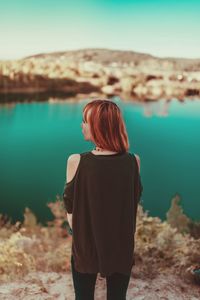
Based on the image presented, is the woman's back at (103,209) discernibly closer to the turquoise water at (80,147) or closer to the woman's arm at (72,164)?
the woman's arm at (72,164)

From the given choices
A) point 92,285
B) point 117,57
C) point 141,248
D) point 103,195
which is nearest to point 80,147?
point 117,57

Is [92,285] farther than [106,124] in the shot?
Yes

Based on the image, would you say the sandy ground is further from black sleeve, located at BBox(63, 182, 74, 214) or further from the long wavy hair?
the long wavy hair

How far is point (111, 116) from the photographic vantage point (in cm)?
94

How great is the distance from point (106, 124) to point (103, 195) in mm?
165

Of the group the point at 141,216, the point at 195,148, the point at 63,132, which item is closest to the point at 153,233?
the point at 141,216

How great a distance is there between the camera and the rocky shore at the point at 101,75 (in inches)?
116

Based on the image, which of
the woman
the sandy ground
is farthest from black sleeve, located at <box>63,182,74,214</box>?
the sandy ground

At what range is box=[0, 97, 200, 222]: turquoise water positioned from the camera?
296 cm

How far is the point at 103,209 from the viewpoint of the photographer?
3.23 ft

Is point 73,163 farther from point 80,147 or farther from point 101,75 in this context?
point 101,75

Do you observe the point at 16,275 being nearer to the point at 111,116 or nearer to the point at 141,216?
the point at 141,216

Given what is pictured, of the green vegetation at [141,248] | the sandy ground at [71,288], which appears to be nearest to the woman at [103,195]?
the sandy ground at [71,288]

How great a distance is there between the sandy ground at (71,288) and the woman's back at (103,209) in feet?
2.93
